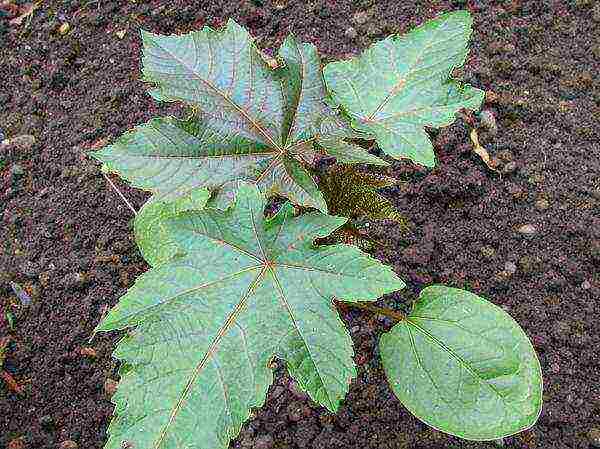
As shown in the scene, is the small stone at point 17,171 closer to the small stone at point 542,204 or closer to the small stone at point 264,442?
the small stone at point 264,442

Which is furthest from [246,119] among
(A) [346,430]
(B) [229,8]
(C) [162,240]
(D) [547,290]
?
(B) [229,8]

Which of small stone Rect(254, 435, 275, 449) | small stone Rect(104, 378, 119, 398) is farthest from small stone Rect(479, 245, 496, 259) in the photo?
small stone Rect(104, 378, 119, 398)

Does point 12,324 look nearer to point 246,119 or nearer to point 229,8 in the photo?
point 246,119

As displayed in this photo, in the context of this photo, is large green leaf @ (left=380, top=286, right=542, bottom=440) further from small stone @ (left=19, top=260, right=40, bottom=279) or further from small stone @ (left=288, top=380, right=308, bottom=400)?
small stone @ (left=19, top=260, right=40, bottom=279)

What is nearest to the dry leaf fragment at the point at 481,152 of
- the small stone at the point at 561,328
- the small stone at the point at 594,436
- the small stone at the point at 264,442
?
the small stone at the point at 561,328

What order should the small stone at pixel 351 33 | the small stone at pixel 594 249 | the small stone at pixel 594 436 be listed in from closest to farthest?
the small stone at pixel 594 436 < the small stone at pixel 594 249 < the small stone at pixel 351 33
